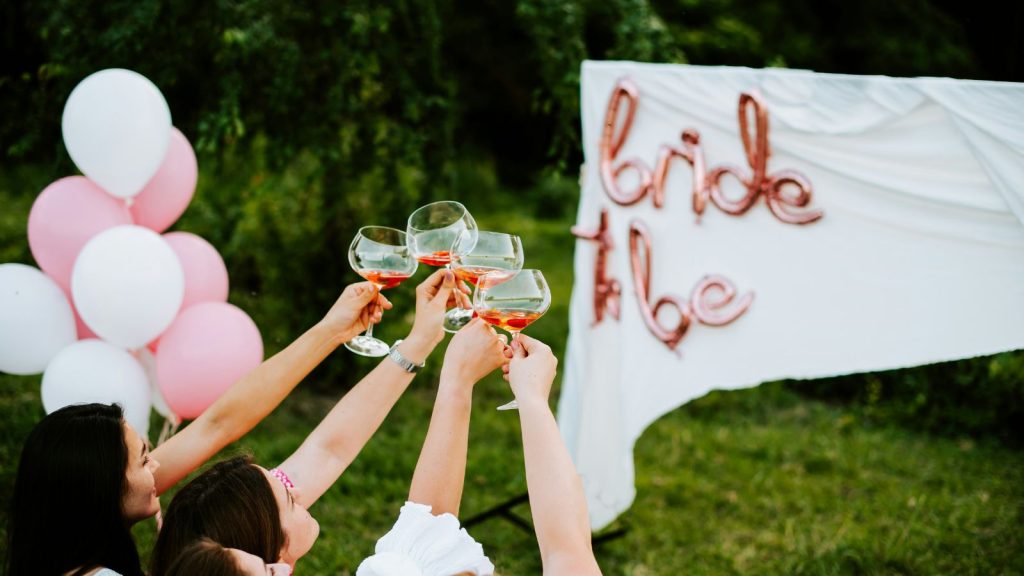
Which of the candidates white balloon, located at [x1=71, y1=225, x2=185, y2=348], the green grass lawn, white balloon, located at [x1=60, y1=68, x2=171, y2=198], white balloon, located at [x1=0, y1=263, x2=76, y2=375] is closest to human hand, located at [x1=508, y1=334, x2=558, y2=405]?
white balloon, located at [x1=71, y1=225, x2=185, y2=348]

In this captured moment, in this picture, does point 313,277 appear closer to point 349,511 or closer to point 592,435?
point 349,511

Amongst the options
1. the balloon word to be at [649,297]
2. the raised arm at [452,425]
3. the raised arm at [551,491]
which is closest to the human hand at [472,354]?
the raised arm at [452,425]

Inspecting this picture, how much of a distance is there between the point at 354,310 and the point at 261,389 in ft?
1.00

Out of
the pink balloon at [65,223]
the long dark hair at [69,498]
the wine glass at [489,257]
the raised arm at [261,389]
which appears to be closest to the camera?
the long dark hair at [69,498]

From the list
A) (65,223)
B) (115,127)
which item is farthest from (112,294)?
(115,127)

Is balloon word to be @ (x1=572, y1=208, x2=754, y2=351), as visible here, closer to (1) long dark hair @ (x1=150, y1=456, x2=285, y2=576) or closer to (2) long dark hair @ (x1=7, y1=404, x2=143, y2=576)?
(1) long dark hair @ (x1=150, y1=456, x2=285, y2=576)

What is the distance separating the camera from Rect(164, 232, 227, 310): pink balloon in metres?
3.05

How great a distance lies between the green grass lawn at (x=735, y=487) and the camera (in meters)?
3.61

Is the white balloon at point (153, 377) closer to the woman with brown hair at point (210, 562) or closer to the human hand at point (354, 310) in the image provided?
the human hand at point (354, 310)

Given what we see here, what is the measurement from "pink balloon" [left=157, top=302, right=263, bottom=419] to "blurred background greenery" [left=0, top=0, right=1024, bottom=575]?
932mm

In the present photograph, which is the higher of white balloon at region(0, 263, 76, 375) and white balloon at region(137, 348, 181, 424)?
white balloon at region(0, 263, 76, 375)

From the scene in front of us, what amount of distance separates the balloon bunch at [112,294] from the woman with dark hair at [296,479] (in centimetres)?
89

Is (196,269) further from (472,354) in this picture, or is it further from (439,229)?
(472,354)

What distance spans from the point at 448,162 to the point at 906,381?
10.1 feet
